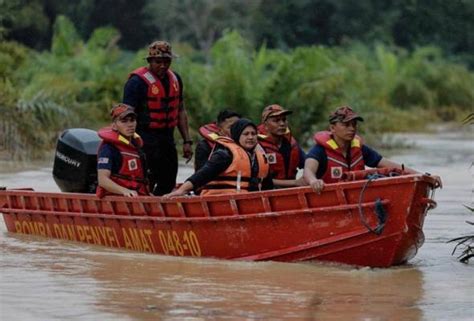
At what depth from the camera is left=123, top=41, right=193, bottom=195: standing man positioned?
44.4ft

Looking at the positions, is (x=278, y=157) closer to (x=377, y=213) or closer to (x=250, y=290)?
(x=377, y=213)

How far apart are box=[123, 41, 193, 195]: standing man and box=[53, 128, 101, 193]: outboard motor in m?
0.62

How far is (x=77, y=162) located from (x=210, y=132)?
192 centimetres

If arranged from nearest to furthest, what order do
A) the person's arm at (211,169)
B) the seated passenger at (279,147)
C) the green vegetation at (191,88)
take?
the person's arm at (211,169) → the seated passenger at (279,147) → the green vegetation at (191,88)

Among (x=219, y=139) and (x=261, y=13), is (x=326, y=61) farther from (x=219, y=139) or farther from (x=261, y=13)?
(x=261, y=13)

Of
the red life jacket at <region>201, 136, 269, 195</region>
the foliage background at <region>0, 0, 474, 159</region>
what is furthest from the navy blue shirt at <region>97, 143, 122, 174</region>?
the foliage background at <region>0, 0, 474, 159</region>

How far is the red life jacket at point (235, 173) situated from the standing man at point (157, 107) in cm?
138

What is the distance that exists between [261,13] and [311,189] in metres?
42.4

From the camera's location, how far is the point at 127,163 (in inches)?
511

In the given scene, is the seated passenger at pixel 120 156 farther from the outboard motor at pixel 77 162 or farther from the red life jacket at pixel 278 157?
the red life jacket at pixel 278 157

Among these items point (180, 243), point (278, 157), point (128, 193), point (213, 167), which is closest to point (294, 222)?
point (213, 167)

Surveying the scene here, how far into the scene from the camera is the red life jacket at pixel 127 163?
1288 cm

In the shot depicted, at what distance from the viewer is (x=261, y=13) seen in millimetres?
53625

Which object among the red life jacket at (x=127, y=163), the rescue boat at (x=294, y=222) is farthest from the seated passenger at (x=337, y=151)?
the red life jacket at (x=127, y=163)
